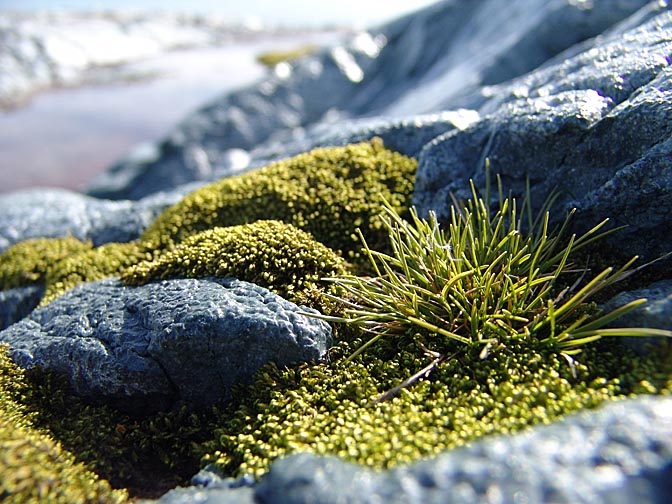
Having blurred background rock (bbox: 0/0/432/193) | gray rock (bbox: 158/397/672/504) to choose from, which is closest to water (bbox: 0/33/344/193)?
blurred background rock (bbox: 0/0/432/193)

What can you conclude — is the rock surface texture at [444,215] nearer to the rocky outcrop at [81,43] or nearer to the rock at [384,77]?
the rock at [384,77]

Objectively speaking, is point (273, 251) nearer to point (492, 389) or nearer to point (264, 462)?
point (264, 462)

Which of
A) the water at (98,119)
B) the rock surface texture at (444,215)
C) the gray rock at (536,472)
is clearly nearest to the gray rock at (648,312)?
the rock surface texture at (444,215)

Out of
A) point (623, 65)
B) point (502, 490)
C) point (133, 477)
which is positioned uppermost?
point (623, 65)

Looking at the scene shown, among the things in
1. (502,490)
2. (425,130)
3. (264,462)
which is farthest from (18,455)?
(425,130)

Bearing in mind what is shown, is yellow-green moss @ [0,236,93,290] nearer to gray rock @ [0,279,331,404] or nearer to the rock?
gray rock @ [0,279,331,404]

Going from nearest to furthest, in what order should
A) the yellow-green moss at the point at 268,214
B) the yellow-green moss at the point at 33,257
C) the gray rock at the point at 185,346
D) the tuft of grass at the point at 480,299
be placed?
the tuft of grass at the point at 480,299 < the gray rock at the point at 185,346 < the yellow-green moss at the point at 268,214 < the yellow-green moss at the point at 33,257
